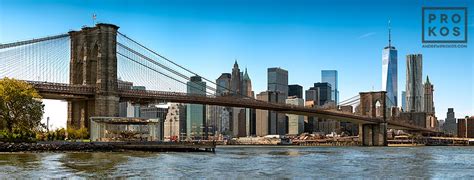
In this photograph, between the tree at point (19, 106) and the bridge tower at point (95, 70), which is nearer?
the tree at point (19, 106)

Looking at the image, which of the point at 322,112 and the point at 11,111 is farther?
the point at 322,112

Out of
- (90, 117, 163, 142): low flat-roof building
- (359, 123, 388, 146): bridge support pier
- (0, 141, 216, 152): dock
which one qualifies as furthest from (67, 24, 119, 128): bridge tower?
(359, 123, 388, 146): bridge support pier

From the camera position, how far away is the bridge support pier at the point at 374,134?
139887 millimetres

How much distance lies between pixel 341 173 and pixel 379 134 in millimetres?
102737

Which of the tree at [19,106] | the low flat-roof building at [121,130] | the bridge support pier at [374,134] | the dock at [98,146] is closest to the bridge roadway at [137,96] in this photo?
the low flat-roof building at [121,130]

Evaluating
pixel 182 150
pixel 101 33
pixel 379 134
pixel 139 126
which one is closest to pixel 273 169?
pixel 182 150

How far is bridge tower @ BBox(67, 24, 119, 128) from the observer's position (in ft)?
274

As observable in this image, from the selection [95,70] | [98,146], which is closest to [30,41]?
[95,70]

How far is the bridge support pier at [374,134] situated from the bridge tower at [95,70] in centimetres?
7289

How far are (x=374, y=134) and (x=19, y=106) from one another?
93534 millimetres

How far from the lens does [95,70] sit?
86.7 meters

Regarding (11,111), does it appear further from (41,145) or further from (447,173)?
(447,173)

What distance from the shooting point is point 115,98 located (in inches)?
3327

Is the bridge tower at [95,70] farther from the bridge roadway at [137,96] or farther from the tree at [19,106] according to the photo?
the tree at [19,106]
